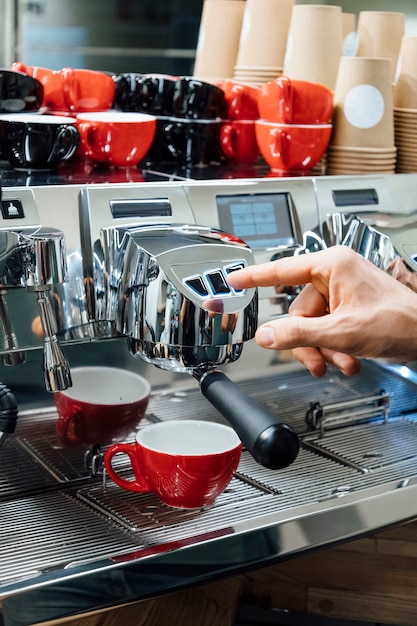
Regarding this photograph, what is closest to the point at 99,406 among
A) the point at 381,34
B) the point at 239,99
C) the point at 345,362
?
the point at 345,362

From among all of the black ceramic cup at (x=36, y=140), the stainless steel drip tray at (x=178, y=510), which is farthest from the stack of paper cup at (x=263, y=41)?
the stainless steel drip tray at (x=178, y=510)

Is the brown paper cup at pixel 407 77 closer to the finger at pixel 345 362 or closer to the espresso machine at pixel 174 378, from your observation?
the espresso machine at pixel 174 378

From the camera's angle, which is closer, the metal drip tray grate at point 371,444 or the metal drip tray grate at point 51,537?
the metal drip tray grate at point 51,537

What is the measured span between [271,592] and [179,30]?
7.34 ft

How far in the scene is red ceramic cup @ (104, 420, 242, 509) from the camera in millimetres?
743

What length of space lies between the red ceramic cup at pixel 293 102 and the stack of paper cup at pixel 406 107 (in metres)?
0.16

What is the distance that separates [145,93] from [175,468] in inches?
20.7

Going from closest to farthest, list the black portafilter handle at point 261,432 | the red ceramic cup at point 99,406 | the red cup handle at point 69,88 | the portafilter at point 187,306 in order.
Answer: the black portafilter handle at point 261,432
the portafilter at point 187,306
the red ceramic cup at point 99,406
the red cup handle at point 69,88

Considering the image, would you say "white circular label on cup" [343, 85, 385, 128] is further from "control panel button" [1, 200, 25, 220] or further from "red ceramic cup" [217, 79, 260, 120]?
"control panel button" [1, 200, 25, 220]

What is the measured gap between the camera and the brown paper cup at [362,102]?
1117 millimetres

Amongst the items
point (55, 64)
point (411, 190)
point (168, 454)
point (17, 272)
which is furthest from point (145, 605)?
point (55, 64)

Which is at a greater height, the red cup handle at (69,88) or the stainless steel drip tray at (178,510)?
the red cup handle at (69,88)

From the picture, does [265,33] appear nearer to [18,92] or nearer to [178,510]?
[18,92]

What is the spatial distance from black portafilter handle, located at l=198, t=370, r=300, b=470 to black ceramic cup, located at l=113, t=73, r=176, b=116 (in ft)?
1.70
